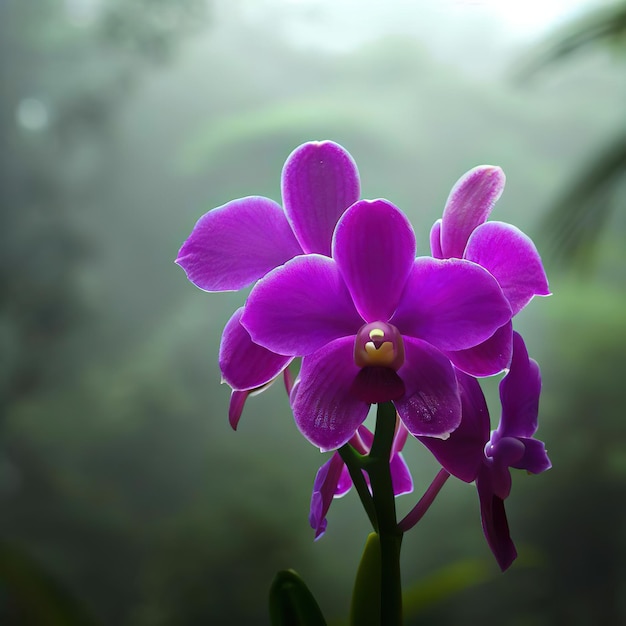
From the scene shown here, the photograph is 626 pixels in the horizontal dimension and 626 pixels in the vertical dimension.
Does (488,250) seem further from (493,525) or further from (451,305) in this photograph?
(493,525)

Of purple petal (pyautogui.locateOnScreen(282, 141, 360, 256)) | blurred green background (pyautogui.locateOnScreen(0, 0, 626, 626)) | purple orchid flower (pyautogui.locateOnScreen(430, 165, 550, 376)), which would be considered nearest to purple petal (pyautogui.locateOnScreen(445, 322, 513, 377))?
purple orchid flower (pyautogui.locateOnScreen(430, 165, 550, 376))

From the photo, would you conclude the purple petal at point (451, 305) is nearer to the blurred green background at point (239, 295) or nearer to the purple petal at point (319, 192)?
Answer: the purple petal at point (319, 192)

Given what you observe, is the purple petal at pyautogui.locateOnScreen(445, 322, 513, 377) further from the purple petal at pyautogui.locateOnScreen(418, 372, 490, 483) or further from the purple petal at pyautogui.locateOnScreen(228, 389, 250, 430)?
the purple petal at pyautogui.locateOnScreen(228, 389, 250, 430)

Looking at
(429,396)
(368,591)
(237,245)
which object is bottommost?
(368,591)

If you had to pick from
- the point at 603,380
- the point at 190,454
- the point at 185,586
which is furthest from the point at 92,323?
the point at 603,380

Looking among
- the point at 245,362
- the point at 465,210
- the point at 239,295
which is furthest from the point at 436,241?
the point at 239,295

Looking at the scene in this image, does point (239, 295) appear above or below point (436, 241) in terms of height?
above

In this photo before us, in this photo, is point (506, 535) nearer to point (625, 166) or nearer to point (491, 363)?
point (491, 363)
